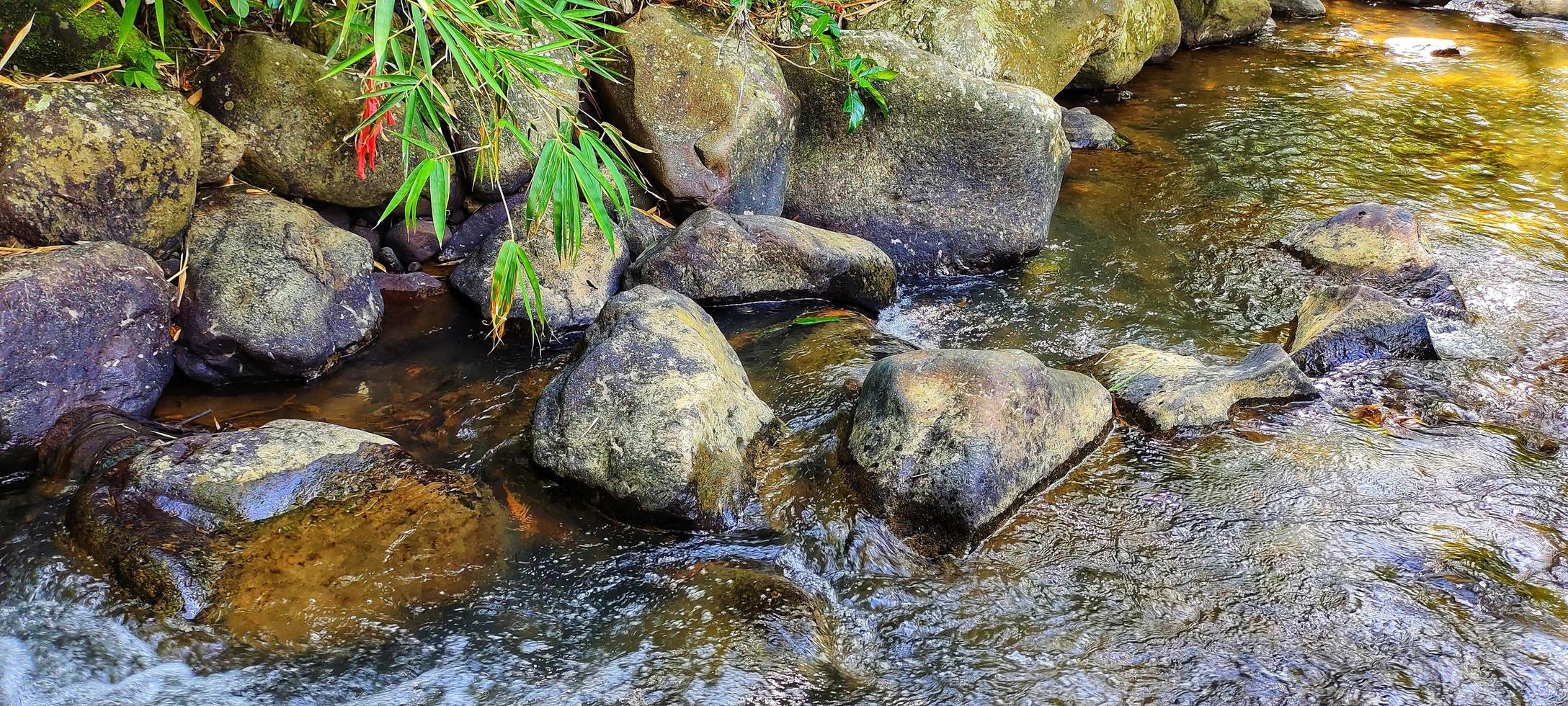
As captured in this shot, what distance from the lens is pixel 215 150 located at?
417cm

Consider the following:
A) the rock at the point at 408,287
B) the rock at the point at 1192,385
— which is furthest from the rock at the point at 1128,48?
the rock at the point at 408,287

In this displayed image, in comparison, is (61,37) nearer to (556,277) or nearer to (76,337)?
(76,337)

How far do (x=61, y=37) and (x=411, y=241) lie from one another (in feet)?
5.17

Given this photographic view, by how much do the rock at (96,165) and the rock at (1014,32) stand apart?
4.06 metres

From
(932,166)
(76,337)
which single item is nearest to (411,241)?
(76,337)

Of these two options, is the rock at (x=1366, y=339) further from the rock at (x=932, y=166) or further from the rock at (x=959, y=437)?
the rock at (x=932, y=166)

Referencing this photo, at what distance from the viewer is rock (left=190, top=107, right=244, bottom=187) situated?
414 cm

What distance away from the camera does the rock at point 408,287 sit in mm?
4680

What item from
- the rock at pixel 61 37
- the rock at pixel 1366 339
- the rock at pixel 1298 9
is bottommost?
the rock at pixel 1366 339

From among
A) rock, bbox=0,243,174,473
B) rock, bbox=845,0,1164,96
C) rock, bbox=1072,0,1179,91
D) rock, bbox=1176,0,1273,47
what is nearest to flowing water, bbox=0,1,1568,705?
rock, bbox=0,243,174,473

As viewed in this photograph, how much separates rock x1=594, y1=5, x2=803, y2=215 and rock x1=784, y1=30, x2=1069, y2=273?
1.19 feet

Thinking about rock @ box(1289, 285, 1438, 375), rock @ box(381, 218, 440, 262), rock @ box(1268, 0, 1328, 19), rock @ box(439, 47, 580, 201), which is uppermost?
rock @ box(1268, 0, 1328, 19)

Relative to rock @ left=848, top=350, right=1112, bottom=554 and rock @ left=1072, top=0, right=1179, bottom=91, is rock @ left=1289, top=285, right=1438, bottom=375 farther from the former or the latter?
rock @ left=1072, top=0, right=1179, bottom=91

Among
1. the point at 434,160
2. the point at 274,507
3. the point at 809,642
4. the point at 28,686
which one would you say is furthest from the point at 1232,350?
the point at 28,686
